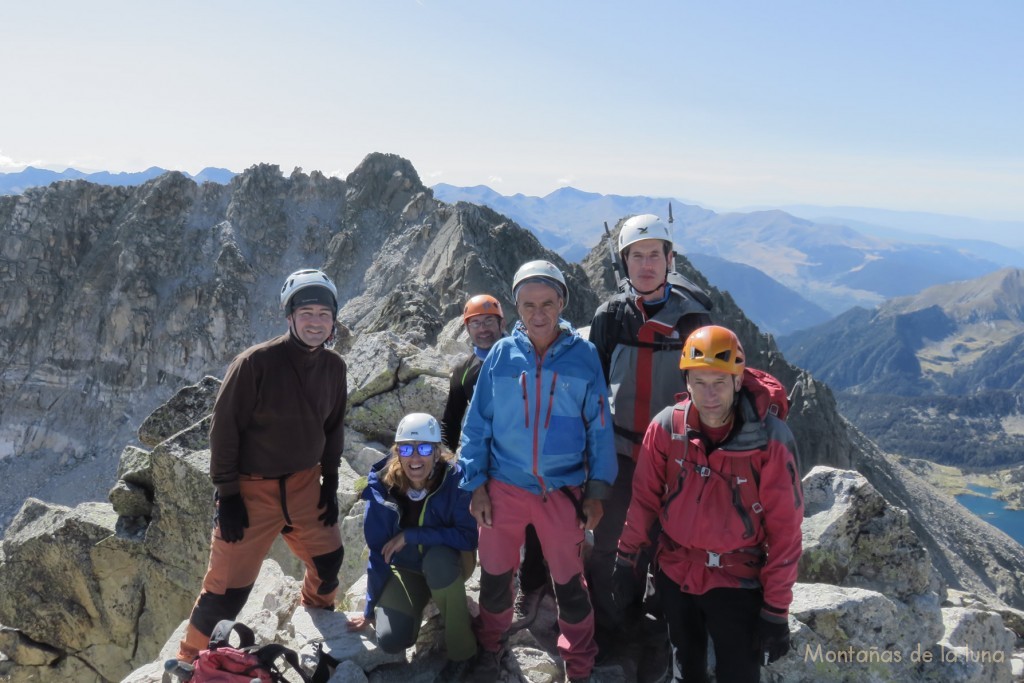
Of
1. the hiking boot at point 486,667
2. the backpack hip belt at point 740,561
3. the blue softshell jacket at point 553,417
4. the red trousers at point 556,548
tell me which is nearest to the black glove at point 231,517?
the red trousers at point 556,548

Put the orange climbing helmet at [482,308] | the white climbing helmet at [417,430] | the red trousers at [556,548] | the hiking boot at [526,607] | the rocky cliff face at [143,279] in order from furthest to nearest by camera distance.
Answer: the rocky cliff face at [143,279] → the orange climbing helmet at [482,308] → the hiking boot at [526,607] → the white climbing helmet at [417,430] → the red trousers at [556,548]

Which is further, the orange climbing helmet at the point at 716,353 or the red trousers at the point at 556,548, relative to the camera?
the red trousers at the point at 556,548

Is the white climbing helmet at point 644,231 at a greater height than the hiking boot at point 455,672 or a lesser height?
greater

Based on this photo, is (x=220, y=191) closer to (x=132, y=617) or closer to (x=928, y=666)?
(x=132, y=617)

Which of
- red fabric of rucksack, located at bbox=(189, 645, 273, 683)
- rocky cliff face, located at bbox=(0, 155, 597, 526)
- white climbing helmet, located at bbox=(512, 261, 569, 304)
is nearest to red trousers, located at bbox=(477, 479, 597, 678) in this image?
white climbing helmet, located at bbox=(512, 261, 569, 304)

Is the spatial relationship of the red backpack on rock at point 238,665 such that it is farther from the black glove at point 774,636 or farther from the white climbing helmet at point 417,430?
the black glove at point 774,636

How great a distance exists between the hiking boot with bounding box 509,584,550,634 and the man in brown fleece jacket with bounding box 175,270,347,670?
8.30 feet

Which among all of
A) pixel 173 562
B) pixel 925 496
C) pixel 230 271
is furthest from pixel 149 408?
pixel 925 496

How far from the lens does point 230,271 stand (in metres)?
80.5

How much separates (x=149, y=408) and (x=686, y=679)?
3255 inches

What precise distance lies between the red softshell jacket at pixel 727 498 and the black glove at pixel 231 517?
15.2ft

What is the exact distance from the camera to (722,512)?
229 inches

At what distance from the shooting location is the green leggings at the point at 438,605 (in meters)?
7.12

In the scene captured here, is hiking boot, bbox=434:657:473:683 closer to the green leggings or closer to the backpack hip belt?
the green leggings
